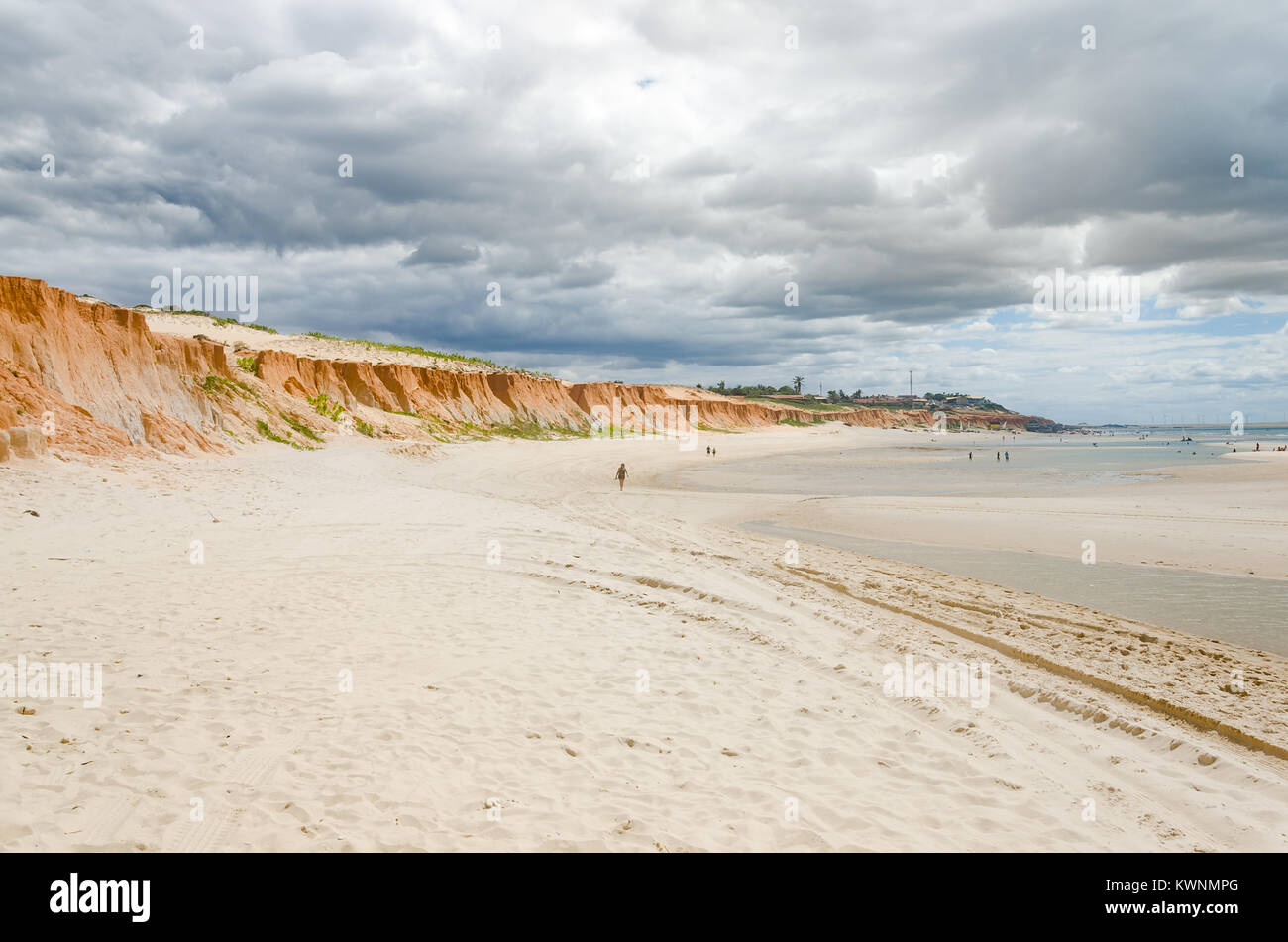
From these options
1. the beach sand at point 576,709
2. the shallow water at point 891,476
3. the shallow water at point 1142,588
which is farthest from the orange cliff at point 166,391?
the shallow water at point 1142,588

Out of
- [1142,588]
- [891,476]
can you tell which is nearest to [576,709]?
[1142,588]

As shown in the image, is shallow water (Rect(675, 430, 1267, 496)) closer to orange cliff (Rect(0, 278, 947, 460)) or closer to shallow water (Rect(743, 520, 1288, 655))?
shallow water (Rect(743, 520, 1288, 655))

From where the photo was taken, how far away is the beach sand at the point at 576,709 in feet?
14.1

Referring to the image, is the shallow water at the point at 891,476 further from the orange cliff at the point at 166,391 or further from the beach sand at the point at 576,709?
the orange cliff at the point at 166,391

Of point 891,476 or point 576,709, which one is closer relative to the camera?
point 576,709

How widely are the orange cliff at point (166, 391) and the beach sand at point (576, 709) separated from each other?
637 centimetres

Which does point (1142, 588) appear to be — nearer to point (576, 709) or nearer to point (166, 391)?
point (576, 709)

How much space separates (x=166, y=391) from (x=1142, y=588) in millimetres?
30429

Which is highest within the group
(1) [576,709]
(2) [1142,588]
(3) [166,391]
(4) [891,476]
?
(3) [166,391]

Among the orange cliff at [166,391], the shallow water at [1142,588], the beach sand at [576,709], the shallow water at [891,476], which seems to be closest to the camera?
the beach sand at [576,709]

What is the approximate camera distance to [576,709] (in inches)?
237

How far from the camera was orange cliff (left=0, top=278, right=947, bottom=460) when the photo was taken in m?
18.0
